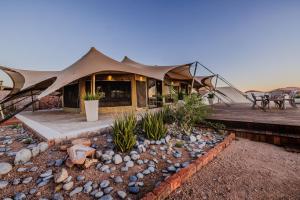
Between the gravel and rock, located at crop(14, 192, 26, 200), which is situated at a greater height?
rock, located at crop(14, 192, 26, 200)

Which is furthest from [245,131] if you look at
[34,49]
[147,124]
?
[34,49]

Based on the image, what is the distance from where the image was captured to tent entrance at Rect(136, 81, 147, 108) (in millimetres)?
7403

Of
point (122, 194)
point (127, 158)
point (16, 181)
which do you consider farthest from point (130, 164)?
point (16, 181)

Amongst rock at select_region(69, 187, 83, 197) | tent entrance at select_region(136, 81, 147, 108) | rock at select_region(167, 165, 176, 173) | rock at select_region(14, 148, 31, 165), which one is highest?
tent entrance at select_region(136, 81, 147, 108)

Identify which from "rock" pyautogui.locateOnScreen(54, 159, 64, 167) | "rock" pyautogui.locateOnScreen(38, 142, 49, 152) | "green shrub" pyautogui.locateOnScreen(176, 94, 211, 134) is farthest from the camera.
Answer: "green shrub" pyautogui.locateOnScreen(176, 94, 211, 134)

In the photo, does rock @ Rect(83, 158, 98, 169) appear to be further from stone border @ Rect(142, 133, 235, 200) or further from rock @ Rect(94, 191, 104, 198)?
stone border @ Rect(142, 133, 235, 200)

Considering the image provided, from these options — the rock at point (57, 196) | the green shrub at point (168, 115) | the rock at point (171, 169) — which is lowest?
the rock at point (171, 169)

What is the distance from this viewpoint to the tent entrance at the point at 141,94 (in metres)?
7.40

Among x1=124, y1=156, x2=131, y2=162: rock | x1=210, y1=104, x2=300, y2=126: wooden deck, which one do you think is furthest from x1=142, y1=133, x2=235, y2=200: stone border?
x1=210, y1=104, x2=300, y2=126: wooden deck

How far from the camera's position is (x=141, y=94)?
762 centimetres

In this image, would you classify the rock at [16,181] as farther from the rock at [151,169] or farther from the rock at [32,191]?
the rock at [151,169]

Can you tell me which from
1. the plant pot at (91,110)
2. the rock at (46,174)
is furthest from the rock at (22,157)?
the plant pot at (91,110)

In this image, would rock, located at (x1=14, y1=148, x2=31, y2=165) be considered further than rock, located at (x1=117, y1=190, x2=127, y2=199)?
Yes

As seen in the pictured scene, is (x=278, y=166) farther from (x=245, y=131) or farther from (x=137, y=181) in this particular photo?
(x=137, y=181)
